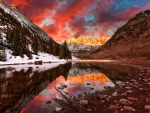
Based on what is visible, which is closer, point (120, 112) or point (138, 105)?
point (120, 112)

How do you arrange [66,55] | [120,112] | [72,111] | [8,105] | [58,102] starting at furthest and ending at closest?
[66,55] → [58,102] → [8,105] → [72,111] → [120,112]

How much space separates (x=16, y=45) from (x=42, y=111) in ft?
298

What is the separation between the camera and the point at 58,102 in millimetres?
13945

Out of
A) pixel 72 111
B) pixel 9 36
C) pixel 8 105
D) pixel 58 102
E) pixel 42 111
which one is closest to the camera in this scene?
pixel 72 111

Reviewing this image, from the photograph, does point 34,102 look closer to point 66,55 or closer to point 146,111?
point 146,111

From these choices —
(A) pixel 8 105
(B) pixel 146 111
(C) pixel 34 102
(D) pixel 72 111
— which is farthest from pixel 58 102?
(B) pixel 146 111

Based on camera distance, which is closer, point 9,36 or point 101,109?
point 101,109

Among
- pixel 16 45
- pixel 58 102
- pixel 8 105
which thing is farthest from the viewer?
pixel 16 45

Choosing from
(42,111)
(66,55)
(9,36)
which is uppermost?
(9,36)

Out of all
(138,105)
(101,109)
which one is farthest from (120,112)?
(138,105)

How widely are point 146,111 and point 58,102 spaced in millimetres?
7084

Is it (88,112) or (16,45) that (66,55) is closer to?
(16,45)

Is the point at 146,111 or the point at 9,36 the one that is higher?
the point at 9,36

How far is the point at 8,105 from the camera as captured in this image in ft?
41.9
